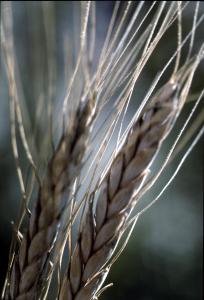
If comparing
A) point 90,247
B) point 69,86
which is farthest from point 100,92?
point 90,247

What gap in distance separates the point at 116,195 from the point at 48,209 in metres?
0.06

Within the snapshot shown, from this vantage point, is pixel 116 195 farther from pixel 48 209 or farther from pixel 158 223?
pixel 158 223

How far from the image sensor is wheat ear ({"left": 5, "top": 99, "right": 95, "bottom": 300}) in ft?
1.60

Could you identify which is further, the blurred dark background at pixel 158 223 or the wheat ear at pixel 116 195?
the blurred dark background at pixel 158 223

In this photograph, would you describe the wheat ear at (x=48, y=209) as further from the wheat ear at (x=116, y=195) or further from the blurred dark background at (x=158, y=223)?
the blurred dark background at (x=158, y=223)

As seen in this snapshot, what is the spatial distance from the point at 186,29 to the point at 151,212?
0.80m

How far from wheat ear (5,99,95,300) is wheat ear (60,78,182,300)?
0.03 metres

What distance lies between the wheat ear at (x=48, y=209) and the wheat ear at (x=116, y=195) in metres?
0.03

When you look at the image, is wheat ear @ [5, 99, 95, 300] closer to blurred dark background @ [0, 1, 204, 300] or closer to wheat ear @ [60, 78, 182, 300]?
wheat ear @ [60, 78, 182, 300]

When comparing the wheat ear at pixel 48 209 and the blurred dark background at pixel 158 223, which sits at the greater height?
the wheat ear at pixel 48 209

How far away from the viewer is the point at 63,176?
0.49m

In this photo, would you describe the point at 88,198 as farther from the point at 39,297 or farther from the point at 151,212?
the point at 151,212

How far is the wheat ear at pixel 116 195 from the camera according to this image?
53 centimetres

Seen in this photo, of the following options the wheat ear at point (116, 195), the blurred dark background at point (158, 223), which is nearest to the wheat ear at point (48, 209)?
the wheat ear at point (116, 195)
